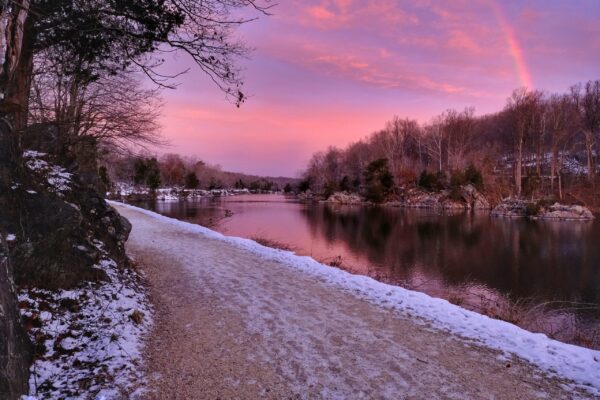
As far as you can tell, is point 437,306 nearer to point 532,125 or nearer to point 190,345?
Answer: point 190,345

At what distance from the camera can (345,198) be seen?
63.4 meters

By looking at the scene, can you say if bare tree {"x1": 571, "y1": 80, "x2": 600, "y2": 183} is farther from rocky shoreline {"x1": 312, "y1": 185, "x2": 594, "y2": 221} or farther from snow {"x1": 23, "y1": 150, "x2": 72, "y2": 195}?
snow {"x1": 23, "y1": 150, "x2": 72, "y2": 195}

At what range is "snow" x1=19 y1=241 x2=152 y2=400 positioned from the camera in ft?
10.9

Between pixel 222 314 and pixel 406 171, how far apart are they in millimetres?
55233

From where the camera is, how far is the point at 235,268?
29.6 ft

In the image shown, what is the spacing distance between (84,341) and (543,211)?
41065 millimetres

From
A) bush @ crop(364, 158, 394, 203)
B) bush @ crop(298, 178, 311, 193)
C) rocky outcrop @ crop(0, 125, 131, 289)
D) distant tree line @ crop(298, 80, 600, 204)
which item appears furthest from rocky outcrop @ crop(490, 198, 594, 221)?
bush @ crop(298, 178, 311, 193)

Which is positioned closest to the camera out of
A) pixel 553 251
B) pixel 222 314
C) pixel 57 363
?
pixel 57 363

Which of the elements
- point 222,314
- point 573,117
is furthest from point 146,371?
point 573,117

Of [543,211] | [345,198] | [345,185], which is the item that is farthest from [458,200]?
[345,185]

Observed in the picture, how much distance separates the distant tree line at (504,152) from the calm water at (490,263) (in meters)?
23.1

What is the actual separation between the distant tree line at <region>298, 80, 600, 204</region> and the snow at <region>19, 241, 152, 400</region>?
160 ft

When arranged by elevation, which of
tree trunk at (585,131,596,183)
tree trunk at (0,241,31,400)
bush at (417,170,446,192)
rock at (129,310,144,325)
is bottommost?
rock at (129,310,144,325)

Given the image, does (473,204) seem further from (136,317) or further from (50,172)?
(136,317)
